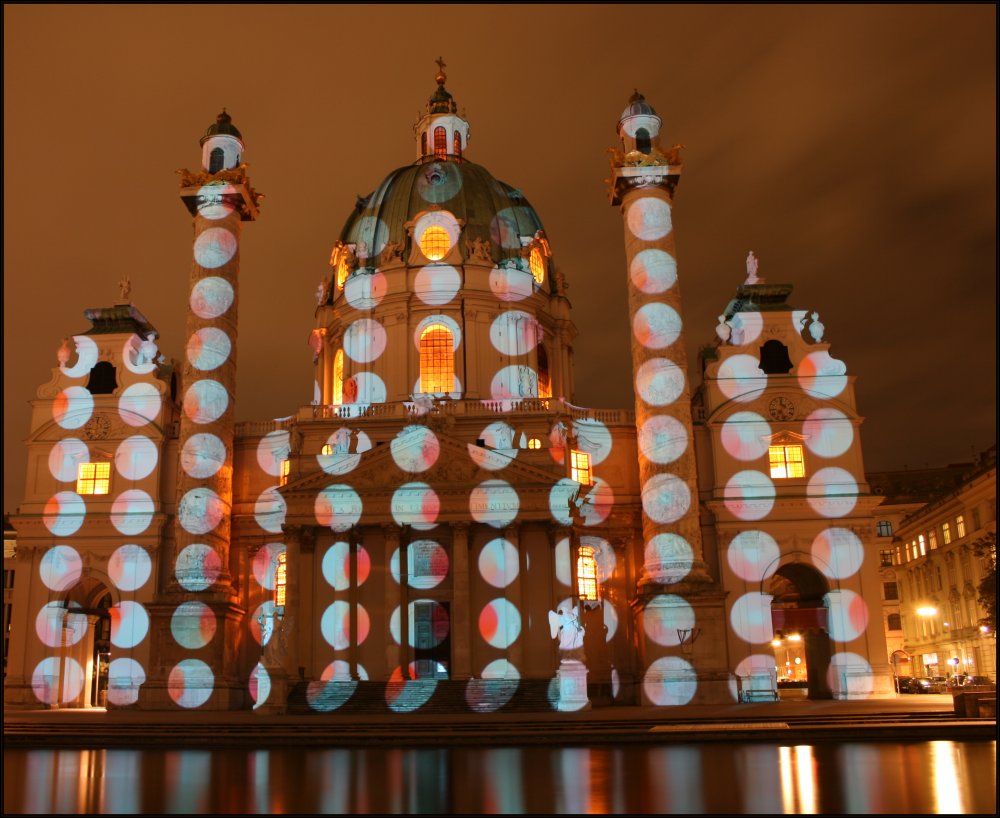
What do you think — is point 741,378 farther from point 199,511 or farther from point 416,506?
point 199,511

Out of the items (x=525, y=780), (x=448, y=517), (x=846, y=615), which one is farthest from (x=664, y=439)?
(x=525, y=780)

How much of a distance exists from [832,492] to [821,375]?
18.9ft

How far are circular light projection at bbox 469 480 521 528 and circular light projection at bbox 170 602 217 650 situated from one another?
12.3 meters

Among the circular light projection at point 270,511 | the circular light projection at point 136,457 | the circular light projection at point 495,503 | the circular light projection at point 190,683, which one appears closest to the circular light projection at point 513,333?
the circular light projection at point 495,503

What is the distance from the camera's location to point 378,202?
61.4 meters

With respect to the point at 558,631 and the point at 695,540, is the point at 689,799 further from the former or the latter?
the point at 695,540

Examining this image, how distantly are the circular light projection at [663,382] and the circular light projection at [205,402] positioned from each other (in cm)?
1979

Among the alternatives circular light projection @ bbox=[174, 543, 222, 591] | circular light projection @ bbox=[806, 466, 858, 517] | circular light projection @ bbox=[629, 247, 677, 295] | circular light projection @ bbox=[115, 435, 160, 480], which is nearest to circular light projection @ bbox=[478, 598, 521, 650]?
Result: circular light projection @ bbox=[174, 543, 222, 591]

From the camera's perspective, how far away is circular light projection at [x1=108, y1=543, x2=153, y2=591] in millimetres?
48219

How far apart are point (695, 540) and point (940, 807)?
105 feet

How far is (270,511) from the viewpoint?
4934 cm

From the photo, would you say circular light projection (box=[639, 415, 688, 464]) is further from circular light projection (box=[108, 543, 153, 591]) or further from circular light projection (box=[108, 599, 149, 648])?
circular light projection (box=[108, 599, 149, 648])

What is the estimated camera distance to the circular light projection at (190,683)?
42.4 metres

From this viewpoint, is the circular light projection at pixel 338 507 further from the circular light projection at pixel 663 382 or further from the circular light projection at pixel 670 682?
the circular light projection at pixel 670 682
